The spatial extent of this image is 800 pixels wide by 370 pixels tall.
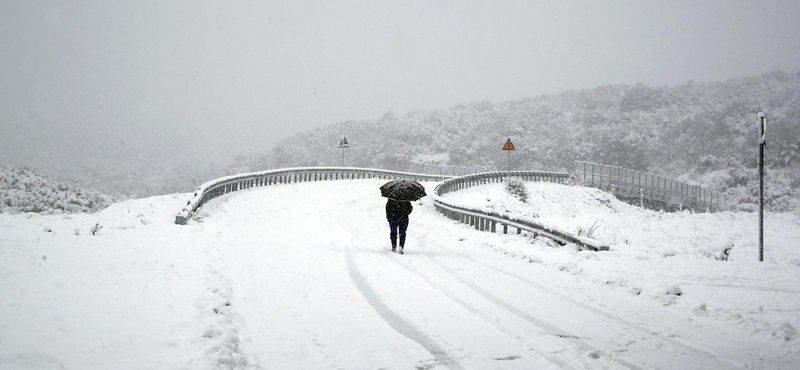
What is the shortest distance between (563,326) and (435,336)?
5.31 ft

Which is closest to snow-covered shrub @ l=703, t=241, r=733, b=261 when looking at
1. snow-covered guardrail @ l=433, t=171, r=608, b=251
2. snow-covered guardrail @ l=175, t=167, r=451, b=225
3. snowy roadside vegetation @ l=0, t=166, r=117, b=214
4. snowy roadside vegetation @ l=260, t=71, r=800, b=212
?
snow-covered guardrail @ l=433, t=171, r=608, b=251

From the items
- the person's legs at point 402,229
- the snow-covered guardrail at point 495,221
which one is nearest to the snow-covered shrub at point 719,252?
the snow-covered guardrail at point 495,221

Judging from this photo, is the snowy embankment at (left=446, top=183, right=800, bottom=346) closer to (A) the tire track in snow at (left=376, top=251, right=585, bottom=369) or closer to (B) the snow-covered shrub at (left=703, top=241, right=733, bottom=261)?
(B) the snow-covered shrub at (left=703, top=241, right=733, bottom=261)

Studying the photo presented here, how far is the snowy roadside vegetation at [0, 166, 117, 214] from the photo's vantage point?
1011 inches

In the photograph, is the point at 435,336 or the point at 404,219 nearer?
the point at 435,336

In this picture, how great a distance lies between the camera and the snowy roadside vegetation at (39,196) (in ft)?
84.2

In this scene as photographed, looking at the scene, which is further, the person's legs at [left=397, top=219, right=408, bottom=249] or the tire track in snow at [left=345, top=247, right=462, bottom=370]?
the person's legs at [left=397, top=219, right=408, bottom=249]

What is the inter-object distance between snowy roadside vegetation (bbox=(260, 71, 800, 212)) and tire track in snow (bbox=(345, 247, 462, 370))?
40.0 meters

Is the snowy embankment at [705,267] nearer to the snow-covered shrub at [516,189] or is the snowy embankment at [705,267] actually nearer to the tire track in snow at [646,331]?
the tire track in snow at [646,331]

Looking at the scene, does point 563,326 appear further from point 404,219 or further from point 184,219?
point 184,219

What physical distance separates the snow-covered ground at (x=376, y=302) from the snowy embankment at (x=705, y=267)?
0.15ft

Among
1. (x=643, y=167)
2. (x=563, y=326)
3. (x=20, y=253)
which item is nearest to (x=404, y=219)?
(x=563, y=326)

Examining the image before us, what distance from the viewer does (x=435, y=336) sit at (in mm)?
5941

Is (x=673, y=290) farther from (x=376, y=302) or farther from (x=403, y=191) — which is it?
(x=403, y=191)
